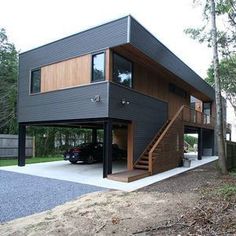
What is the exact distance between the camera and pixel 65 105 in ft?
49.7

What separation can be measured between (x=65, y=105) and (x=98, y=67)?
2576 millimetres

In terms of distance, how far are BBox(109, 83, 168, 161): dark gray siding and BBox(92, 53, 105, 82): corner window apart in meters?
0.73

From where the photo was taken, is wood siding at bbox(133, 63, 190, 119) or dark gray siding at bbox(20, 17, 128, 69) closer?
dark gray siding at bbox(20, 17, 128, 69)

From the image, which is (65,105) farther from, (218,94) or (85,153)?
(218,94)

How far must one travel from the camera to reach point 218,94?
45.6 feet

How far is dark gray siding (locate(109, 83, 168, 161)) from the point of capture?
44.9 feet

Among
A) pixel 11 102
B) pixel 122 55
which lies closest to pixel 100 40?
pixel 122 55

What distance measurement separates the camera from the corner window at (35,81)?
1695 centimetres

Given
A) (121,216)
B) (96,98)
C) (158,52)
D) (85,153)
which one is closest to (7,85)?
(85,153)

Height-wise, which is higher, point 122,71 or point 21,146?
point 122,71

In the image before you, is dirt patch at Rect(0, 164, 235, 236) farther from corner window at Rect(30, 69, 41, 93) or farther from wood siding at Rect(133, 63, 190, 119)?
corner window at Rect(30, 69, 41, 93)

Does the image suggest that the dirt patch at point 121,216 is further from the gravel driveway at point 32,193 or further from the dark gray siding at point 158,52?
the dark gray siding at point 158,52

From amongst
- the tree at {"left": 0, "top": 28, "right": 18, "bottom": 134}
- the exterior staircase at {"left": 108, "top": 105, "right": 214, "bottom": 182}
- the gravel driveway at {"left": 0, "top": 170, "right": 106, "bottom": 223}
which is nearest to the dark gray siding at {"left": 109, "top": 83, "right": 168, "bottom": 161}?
the exterior staircase at {"left": 108, "top": 105, "right": 214, "bottom": 182}

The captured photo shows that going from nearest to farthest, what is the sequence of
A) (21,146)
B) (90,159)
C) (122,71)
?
(122,71), (21,146), (90,159)
